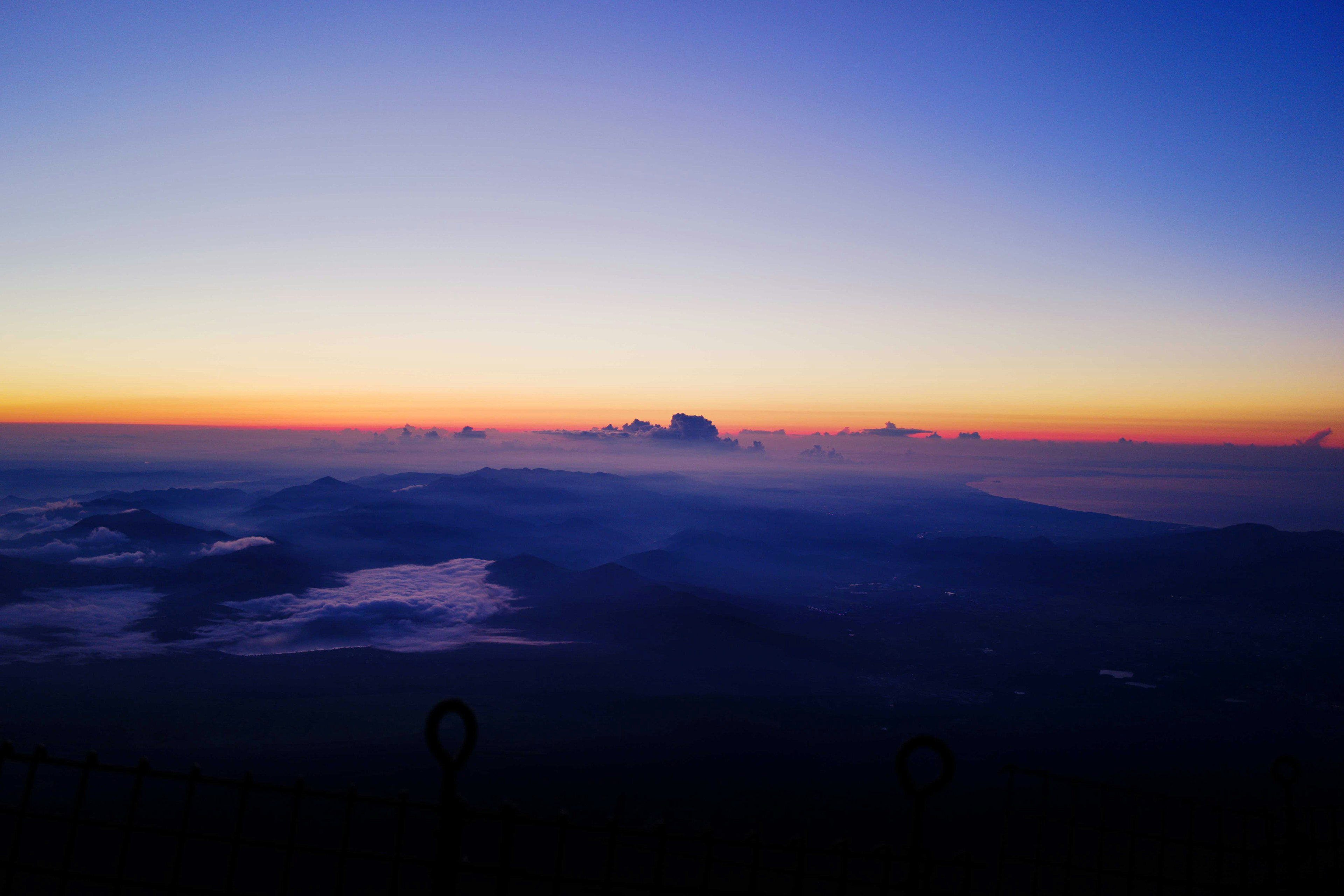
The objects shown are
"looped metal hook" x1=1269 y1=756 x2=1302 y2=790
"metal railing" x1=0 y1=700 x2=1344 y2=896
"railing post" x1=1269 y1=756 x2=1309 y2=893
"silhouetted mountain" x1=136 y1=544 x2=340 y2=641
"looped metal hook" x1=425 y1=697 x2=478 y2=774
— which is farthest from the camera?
"silhouetted mountain" x1=136 y1=544 x2=340 y2=641

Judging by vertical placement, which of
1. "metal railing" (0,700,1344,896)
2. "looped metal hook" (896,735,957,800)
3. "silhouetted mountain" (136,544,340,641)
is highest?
"looped metal hook" (896,735,957,800)

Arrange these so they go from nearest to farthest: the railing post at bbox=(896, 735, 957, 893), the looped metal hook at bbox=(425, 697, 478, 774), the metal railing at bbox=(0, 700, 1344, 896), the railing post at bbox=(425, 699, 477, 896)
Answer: the looped metal hook at bbox=(425, 697, 478, 774) < the railing post at bbox=(896, 735, 957, 893) < the railing post at bbox=(425, 699, 477, 896) < the metal railing at bbox=(0, 700, 1344, 896)

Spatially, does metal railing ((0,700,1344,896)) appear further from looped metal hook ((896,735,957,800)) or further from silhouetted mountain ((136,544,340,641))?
silhouetted mountain ((136,544,340,641))

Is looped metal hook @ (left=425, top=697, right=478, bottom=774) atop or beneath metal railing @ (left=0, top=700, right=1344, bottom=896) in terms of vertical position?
atop

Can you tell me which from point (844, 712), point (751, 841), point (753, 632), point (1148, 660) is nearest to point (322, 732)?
point (844, 712)

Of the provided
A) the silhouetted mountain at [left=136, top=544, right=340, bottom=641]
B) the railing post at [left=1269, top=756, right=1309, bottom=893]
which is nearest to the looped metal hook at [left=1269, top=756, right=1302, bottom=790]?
the railing post at [left=1269, top=756, right=1309, bottom=893]

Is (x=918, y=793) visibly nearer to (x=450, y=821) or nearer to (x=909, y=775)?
(x=909, y=775)
